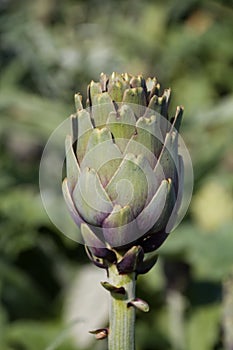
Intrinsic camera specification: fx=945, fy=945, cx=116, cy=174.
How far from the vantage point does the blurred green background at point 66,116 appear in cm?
174

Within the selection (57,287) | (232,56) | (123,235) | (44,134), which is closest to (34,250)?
(57,287)

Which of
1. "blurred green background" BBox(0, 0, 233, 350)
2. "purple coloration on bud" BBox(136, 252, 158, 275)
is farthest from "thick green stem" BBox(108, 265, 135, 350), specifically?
"blurred green background" BBox(0, 0, 233, 350)

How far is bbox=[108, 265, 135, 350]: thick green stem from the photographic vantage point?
0.85 metres

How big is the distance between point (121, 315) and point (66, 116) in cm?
149

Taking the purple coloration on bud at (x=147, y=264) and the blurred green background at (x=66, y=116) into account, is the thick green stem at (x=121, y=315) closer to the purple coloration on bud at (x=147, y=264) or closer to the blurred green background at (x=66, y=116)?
the purple coloration on bud at (x=147, y=264)

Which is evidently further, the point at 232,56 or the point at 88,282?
the point at 232,56

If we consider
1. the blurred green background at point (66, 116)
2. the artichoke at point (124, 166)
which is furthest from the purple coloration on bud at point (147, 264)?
the blurred green background at point (66, 116)

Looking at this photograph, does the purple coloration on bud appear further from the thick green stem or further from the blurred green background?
the blurred green background

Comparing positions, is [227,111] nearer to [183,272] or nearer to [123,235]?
A: [183,272]

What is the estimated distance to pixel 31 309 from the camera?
211 cm

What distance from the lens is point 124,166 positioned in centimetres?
80

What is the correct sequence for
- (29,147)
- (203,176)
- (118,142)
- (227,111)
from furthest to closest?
1. (29,147)
2. (227,111)
3. (203,176)
4. (118,142)

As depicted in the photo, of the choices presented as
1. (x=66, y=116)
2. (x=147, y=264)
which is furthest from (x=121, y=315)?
(x=66, y=116)

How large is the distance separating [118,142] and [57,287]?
1.47m
